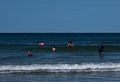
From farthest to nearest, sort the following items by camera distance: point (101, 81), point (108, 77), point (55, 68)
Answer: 1. point (55, 68)
2. point (108, 77)
3. point (101, 81)

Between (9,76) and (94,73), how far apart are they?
541 centimetres

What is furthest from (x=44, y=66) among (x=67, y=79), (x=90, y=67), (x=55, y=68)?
(x=67, y=79)

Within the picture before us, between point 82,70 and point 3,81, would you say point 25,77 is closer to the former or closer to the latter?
point 3,81

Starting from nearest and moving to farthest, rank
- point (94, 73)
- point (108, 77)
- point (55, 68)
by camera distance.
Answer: point (108, 77) → point (94, 73) → point (55, 68)

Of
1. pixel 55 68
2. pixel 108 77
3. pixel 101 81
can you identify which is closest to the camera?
pixel 101 81

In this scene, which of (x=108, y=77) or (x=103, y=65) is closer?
(x=108, y=77)

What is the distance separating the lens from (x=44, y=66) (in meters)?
34.2

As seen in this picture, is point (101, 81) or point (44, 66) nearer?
point (101, 81)

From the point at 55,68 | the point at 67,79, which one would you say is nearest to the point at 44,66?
the point at 55,68

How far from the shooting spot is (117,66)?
3416 cm

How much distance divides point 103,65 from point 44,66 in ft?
13.8

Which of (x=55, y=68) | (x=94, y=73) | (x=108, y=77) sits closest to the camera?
(x=108, y=77)

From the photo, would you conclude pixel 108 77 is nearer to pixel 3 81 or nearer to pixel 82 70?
pixel 82 70

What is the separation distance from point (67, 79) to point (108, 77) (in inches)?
98.7
